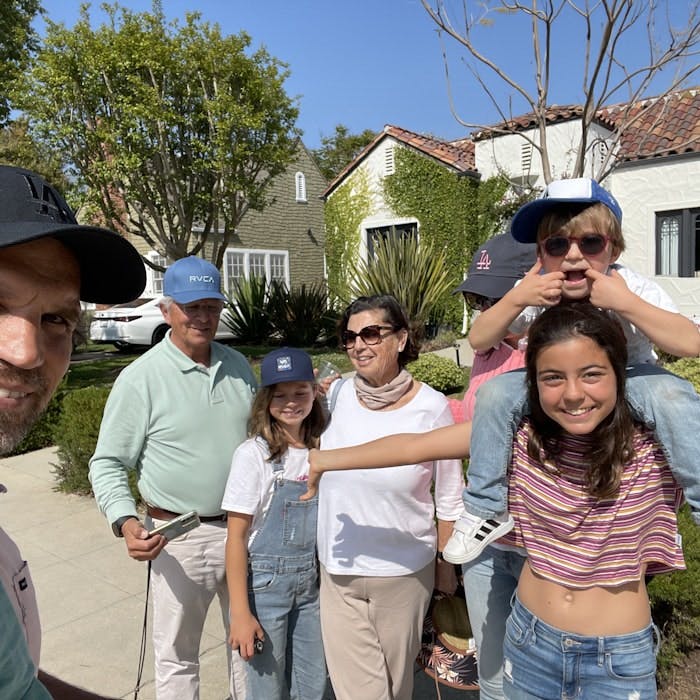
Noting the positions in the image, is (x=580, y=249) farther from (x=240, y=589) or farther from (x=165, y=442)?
(x=165, y=442)

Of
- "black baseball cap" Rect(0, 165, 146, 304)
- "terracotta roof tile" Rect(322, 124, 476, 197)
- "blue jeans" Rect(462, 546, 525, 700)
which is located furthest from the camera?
"terracotta roof tile" Rect(322, 124, 476, 197)

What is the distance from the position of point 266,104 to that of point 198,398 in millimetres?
12180

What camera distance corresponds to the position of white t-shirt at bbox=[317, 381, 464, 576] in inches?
90.0

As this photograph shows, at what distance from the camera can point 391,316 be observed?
2.53m

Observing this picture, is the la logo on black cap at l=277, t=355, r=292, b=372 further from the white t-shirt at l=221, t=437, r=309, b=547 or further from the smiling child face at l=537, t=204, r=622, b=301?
the smiling child face at l=537, t=204, r=622, b=301

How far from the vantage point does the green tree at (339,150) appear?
43.5 metres

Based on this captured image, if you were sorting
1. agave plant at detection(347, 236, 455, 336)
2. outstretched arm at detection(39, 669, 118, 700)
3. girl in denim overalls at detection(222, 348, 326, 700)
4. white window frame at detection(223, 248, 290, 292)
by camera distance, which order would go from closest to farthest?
outstretched arm at detection(39, 669, 118, 700)
girl in denim overalls at detection(222, 348, 326, 700)
agave plant at detection(347, 236, 455, 336)
white window frame at detection(223, 248, 290, 292)

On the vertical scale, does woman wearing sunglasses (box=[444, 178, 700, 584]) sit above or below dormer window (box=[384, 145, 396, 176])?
below

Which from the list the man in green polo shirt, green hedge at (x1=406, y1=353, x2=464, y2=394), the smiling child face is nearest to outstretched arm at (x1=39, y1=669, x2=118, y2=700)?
the man in green polo shirt

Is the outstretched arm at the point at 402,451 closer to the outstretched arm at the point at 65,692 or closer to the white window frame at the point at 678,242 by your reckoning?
the outstretched arm at the point at 65,692

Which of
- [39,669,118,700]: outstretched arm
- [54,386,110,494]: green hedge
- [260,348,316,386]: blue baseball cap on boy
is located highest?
[260,348,316,386]: blue baseball cap on boy

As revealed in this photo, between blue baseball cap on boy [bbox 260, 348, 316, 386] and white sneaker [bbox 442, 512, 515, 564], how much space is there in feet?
3.31

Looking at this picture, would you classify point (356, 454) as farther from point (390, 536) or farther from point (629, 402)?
point (629, 402)

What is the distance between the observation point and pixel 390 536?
2.29m
